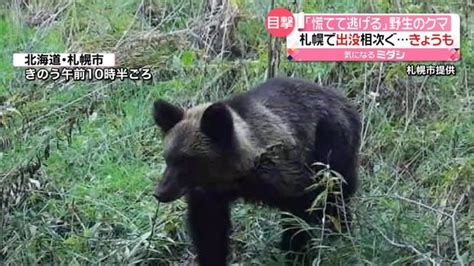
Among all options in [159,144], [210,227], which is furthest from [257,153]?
[159,144]

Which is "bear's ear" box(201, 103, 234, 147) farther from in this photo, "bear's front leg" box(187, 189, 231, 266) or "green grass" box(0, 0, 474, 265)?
"green grass" box(0, 0, 474, 265)

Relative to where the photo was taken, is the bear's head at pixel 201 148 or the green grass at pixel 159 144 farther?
the green grass at pixel 159 144

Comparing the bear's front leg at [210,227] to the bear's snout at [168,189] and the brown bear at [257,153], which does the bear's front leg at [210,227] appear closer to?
the brown bear at [257,153]

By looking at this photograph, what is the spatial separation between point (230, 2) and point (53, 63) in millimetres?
908

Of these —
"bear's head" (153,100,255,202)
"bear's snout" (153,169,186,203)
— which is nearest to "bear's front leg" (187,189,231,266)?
"bear's head" (153,100,255,202)

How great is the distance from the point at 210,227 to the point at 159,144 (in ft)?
2.49

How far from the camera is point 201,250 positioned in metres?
4.56

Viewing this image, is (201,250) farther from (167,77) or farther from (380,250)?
(167,77)

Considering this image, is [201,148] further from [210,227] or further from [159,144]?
[159,144]

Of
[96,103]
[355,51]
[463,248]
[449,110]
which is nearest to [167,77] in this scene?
[96,103]

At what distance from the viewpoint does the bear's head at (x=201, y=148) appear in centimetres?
426
